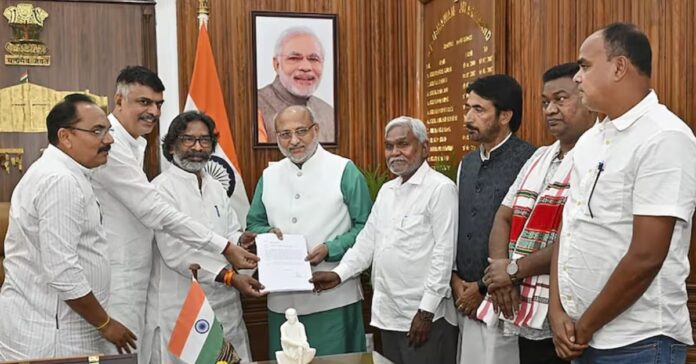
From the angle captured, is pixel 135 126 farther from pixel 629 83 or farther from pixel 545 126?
pixel 629 83

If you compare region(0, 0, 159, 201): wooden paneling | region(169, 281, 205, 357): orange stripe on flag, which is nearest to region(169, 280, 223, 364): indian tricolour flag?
region(169, 281, 205, 357): orange stripe on flag

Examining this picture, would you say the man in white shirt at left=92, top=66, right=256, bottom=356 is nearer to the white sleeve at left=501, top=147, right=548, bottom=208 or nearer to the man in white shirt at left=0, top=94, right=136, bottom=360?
the man in white shirt at left=0, top=94, right=136, bottom=360

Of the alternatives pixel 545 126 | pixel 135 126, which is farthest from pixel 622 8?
pixel 135 126

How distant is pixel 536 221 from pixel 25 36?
11.1 ft

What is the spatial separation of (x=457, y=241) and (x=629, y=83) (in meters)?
1.21

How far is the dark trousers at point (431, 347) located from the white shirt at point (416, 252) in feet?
0.14

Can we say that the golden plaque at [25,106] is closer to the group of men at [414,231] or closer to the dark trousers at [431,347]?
the group of men at [414,231]

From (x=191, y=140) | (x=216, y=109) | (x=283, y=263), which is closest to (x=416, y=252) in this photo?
(x=283, y=263)

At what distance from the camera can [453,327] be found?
302 centimetres

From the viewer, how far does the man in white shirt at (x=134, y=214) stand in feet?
10.1

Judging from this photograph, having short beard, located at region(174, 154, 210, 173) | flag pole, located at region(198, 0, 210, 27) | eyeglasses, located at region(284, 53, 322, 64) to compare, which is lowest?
short beard, located at region(174, 154, 210, 173)

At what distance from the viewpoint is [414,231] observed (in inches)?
117

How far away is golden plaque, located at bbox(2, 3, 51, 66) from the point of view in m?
4.16

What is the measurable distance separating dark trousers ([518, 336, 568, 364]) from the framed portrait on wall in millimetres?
2533
